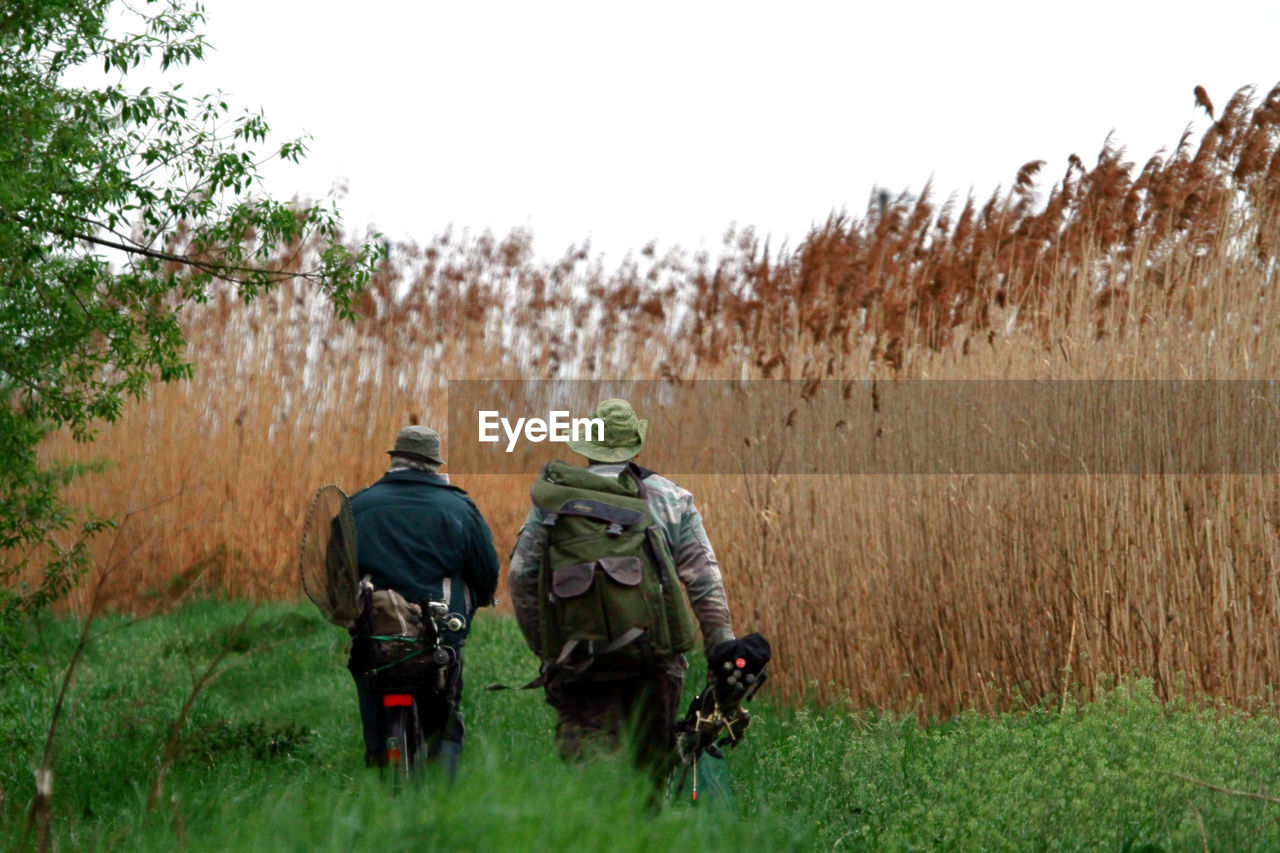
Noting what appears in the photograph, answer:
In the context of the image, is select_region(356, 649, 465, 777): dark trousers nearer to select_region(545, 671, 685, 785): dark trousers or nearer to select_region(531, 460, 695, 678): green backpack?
select_region(545, 671, 685, 785): dark trousers

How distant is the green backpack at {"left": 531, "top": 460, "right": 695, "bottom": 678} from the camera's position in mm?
4750

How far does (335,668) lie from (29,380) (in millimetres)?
4980

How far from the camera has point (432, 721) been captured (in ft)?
19.6

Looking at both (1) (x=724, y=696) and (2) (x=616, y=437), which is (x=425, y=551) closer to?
(2) (x=616, y=437)

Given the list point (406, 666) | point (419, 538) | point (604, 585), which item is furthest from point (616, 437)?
point (406, 666)

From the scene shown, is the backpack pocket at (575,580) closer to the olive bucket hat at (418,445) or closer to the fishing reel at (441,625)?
the fishing reel at (441,625)

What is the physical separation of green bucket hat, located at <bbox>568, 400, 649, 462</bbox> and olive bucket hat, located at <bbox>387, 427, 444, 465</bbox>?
1.00 metres

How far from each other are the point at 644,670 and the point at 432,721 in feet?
4.93

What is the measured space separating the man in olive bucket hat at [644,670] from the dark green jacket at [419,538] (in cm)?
69

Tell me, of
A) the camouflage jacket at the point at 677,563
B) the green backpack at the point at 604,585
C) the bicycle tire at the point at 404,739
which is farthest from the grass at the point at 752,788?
the camouflage jacket at the point at 677,563

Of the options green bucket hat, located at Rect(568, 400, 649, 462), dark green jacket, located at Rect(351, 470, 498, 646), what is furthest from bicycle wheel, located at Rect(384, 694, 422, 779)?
green bucket hat, located at Rect(568, 400, 649, 462)

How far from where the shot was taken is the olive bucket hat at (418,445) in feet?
19.4

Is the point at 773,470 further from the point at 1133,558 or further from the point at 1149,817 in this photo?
the point at 1149,817

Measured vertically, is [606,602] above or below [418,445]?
below
